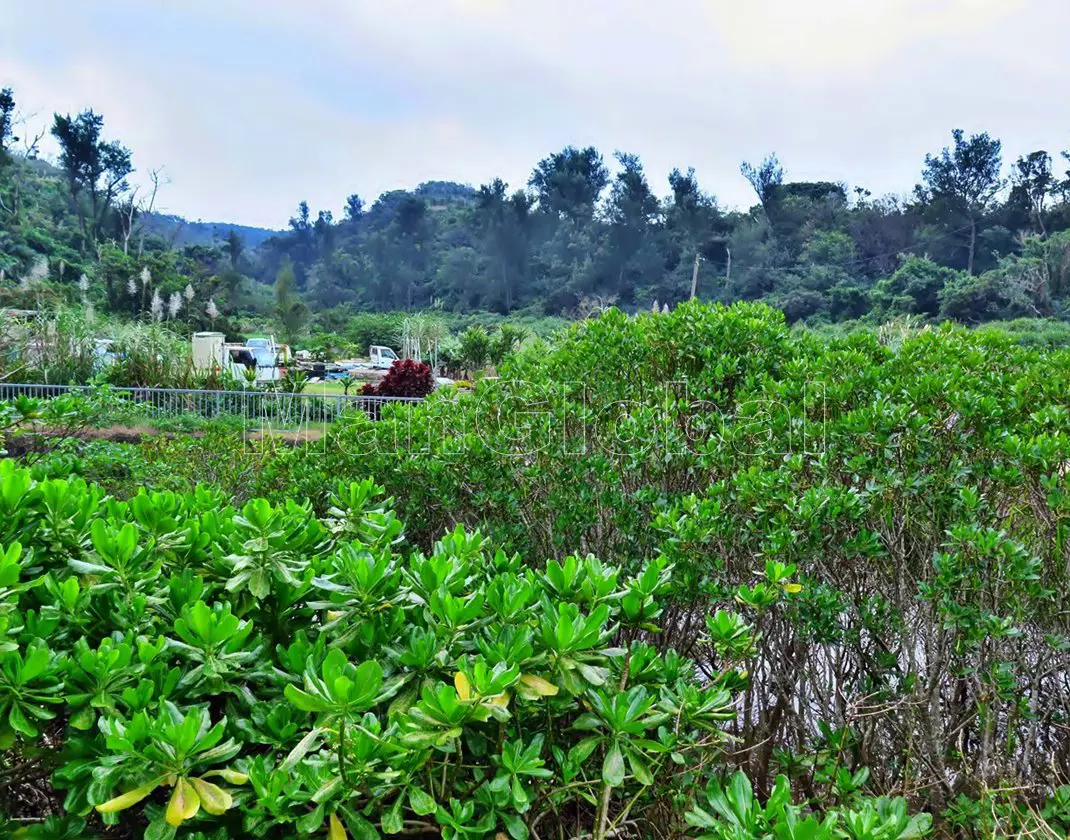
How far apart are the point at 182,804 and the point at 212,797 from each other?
3cm

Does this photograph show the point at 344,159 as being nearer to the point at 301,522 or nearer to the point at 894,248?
the point at 894,248

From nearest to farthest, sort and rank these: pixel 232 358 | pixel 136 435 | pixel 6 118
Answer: pixel 136 435 < pixel 232 358 < pixel 6 118

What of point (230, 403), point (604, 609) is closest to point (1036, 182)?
point (230, 403)

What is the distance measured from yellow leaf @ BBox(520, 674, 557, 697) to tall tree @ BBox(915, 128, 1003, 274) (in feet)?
154

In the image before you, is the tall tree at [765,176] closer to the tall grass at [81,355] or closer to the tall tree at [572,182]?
the tall tree at [572,182]

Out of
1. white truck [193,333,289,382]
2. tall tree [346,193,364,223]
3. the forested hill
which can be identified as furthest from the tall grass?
tall tree [346,193,364,223]

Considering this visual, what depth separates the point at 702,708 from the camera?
1026mm

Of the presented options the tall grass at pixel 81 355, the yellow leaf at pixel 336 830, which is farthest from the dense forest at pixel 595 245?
the yellow leaf at pixel 336 830

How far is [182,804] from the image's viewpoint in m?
0.82

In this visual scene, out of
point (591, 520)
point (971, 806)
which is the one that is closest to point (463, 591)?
point (971, 806)

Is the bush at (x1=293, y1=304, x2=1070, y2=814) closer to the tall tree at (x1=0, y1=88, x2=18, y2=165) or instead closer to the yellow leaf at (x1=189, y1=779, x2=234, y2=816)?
the yellow leaf at (x1=189, y1=779, x2=234, y2=816)

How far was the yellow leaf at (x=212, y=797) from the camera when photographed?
82 centimetres

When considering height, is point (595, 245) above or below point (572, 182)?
below

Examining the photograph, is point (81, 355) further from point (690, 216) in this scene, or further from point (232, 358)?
point (690, 216)
